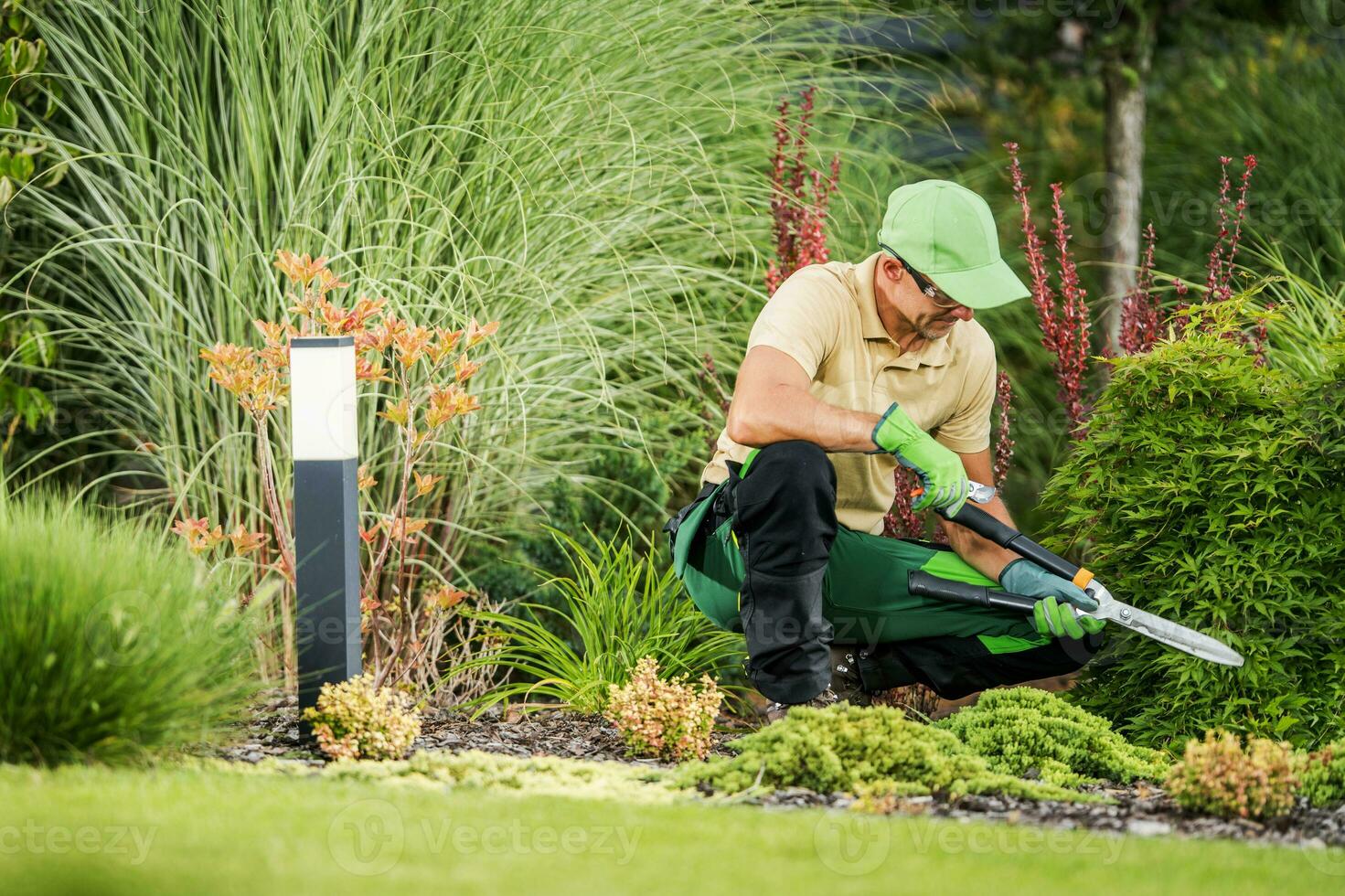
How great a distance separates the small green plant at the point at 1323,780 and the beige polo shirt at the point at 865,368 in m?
1.22

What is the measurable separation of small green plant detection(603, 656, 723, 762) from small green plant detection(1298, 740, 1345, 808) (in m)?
1.29

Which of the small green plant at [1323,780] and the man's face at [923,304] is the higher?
the man's face at [923,304]

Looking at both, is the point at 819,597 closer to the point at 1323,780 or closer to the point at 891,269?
the point at 891,269

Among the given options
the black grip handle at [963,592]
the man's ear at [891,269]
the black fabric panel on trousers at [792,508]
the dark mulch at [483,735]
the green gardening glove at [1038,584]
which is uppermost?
the man's ear at [891,269]

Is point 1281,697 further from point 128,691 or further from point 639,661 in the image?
point 128,691

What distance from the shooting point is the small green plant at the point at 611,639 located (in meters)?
3.60

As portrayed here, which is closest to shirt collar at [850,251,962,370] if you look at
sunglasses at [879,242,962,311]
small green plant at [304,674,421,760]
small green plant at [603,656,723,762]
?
sunglasses at [879,242,962,311]

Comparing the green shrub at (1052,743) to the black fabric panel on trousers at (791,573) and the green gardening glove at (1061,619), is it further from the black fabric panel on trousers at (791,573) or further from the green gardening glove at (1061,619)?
the black fabric panel on trousers at (791,573)

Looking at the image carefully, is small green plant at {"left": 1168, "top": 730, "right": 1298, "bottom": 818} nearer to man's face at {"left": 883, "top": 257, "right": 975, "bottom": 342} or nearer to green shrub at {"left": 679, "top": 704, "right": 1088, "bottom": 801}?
green shrub at {"left": 679, "top": 704, "right": 1088, "bottom": 801}

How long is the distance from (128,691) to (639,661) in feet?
4.19

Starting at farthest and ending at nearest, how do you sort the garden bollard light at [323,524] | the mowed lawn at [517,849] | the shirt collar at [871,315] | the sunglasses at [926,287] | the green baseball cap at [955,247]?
the shirt collar at [871,315] → the sunglasses at [926,287] → the green baseball cap at [955,247] → the garden bollard light at [323,524] → the mowed lawn at [517,849]

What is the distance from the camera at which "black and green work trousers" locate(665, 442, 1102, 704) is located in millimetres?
3082

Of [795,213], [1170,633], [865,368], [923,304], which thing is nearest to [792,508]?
[865,368]

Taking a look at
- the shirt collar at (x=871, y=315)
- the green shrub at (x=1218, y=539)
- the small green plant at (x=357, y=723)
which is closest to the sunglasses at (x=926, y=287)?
the shirt collar at (x=871, y=315)
